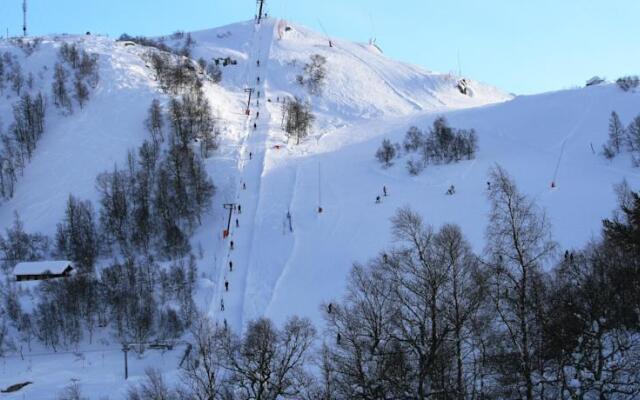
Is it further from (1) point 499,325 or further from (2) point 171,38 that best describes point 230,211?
(2) point 171,38

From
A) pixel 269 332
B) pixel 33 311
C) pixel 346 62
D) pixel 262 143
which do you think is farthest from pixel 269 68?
pixel 269 332

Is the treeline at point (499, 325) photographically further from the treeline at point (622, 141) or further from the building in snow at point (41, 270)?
the treeline at point (622, 141)

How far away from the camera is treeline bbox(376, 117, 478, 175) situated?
57688 millimetres

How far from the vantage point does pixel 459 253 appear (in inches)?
655

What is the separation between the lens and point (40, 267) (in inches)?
1757

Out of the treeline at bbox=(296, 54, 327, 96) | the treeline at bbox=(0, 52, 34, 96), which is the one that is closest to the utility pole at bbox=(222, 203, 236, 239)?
the treeline at bbox=(0, 52, 34, 96)

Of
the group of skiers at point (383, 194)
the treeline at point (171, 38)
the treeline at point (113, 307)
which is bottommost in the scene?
the treeline at point (113, 307)

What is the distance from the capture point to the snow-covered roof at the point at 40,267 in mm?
44406

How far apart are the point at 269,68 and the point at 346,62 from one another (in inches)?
667

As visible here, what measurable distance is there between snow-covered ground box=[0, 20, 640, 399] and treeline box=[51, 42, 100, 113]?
1587 millimetres

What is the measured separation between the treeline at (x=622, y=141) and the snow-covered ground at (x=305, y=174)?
130cm

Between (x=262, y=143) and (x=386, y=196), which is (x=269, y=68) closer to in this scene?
(x=262, y=143)

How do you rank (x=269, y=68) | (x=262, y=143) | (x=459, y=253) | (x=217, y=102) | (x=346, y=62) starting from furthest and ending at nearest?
(x=346, y=62)
(x=269, y=68)
(x=217, y=102)
(x=262, y=143)
(x=459, y=253)

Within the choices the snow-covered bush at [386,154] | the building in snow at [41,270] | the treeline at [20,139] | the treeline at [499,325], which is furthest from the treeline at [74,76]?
the treeline at [499,325]
